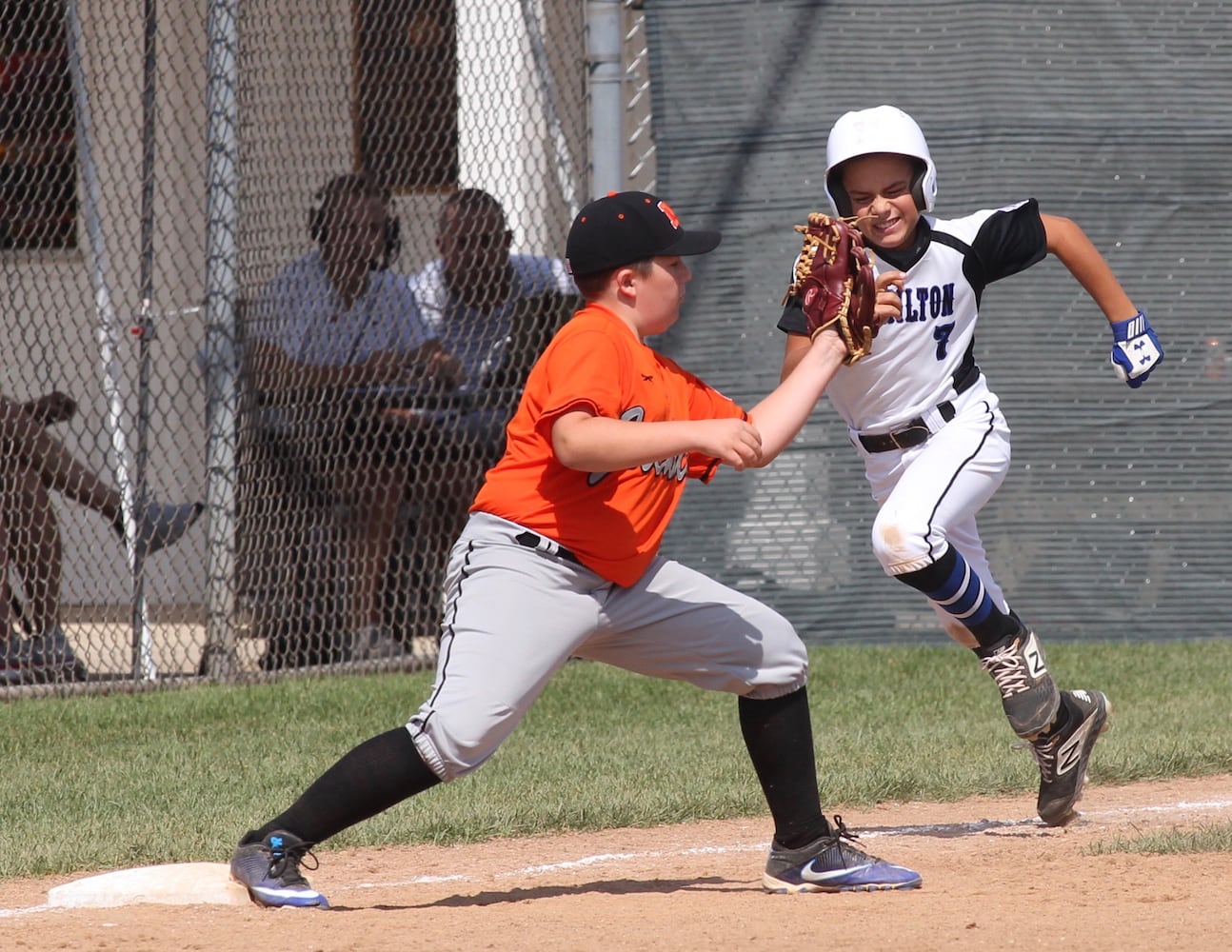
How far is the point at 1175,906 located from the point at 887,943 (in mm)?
699

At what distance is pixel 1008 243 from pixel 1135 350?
18.2 inches

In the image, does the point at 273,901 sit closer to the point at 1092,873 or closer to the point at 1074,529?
the point at 1092,873

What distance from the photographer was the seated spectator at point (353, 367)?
7.85 meters

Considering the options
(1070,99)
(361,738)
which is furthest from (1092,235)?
(361,738)

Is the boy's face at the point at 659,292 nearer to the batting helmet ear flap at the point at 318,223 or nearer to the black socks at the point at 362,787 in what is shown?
the black socks at the point at 362,787

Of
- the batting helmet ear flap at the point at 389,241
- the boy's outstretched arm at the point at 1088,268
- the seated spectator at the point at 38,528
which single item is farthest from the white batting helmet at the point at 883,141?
the seated spectator at the point at 38,528

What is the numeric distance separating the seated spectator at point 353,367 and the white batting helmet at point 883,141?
330 centimetres

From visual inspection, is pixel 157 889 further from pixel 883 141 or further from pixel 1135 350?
pixel 1135 350

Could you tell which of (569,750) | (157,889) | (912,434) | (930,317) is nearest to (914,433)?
(912,434)

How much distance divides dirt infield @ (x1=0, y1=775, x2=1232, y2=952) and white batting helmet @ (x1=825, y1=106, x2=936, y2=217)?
5.78ft

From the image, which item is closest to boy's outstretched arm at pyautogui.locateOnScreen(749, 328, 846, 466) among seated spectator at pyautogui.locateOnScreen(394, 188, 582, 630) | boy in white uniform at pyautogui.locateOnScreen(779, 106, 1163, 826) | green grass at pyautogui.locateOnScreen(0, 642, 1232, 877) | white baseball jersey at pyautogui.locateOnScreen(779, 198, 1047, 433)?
boy in white uniform at pyautogui.locateOnScreen(779, 106, 1163, 826)

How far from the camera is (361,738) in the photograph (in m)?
6.30

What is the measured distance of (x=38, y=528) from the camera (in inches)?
303

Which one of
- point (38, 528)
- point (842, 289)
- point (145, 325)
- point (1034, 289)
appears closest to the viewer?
point (842, 289)
